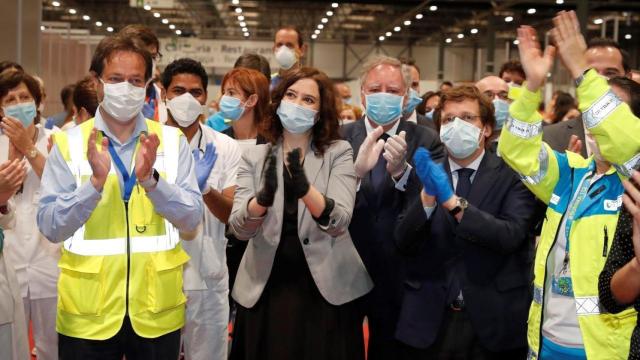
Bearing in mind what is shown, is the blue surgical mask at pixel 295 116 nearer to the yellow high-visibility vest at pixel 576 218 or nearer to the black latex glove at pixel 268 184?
the black latex glove at pixel 268 184

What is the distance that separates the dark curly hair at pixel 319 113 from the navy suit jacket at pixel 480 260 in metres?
0.48

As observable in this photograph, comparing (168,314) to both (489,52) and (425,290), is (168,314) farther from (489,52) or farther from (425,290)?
(489,52)

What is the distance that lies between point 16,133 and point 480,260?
6.99 feet

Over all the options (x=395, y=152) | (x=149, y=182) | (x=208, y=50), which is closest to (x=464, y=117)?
(x=395, y=152)

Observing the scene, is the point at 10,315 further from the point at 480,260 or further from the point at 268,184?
the point at 480,260

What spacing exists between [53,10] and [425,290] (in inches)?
903

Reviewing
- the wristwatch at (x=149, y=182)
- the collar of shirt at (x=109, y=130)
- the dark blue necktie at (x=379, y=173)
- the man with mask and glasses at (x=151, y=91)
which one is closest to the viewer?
the wristwatch at (x=149, y=182)

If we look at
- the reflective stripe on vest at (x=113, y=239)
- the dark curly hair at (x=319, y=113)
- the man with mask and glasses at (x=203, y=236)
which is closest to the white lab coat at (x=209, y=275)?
the man with mask and glasses at (x=203, y=236)

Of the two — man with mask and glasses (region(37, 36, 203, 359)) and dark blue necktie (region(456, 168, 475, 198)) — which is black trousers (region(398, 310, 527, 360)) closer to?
dark blue necktie (region(456, 168, 475, 198))

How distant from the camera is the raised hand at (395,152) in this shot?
320 centimetres

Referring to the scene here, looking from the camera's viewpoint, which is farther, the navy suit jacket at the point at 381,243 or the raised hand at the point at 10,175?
the navy suit jacket at the point at 381,243

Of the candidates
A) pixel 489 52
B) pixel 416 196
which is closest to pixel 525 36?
pixel 416 196

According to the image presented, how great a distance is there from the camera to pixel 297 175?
112 inches

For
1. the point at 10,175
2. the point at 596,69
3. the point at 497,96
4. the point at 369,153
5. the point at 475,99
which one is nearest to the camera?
the point at 10,175
